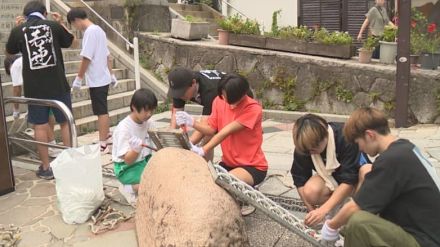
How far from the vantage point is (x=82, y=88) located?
27.1 feet

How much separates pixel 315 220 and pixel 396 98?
15.2 feet

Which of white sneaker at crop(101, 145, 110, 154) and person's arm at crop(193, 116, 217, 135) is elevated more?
person's arm at crop(193, 116, 217, 135)

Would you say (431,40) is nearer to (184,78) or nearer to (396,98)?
(396,98)

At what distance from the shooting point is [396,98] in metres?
7.27

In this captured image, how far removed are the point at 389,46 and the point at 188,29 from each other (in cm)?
393

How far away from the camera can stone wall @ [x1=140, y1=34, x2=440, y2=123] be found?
7.33m

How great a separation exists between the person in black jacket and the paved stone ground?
439 mm

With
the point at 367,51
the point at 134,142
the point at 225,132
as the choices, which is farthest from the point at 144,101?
the point at 367,51

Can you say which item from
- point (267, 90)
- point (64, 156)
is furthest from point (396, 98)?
point (64, 156)

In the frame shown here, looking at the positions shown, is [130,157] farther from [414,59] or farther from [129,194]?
[414,59]

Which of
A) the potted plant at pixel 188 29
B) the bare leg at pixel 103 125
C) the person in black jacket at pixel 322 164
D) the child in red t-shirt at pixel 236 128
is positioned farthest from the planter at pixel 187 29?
the person in black jacket at pixel 322 164

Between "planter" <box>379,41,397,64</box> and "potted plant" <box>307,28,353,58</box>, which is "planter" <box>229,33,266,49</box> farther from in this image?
"planter" <box>379,41,397,64</box>

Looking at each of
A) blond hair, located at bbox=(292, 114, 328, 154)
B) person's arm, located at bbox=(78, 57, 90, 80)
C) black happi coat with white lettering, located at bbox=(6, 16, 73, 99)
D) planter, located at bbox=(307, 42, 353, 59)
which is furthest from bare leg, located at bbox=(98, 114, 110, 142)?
planter, located at bbox=(307, 42, 353, 59)

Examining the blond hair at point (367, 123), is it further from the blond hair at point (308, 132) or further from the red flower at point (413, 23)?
the red flower at point (413, 23)
